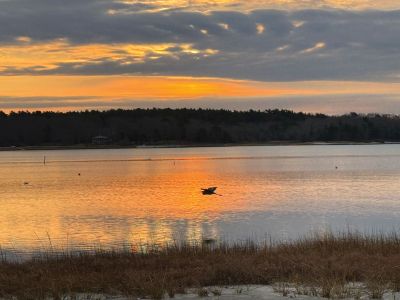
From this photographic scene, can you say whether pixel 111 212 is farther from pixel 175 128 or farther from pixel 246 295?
pixel 175 128

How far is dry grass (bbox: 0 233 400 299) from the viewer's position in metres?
8.95

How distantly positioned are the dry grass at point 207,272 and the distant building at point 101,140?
565 feet

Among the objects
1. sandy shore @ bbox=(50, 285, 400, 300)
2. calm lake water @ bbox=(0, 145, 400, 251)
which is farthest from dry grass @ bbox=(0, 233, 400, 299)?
calm lake water @ bbox=(0, 145, 400, 251)

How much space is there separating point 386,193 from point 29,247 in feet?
82.3

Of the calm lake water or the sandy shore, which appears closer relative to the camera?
the sandy shore

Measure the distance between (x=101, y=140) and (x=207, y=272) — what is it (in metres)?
177

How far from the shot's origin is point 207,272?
10.1 meters

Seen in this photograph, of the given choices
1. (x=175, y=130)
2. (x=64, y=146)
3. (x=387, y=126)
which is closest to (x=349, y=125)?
(x=387, y=126)

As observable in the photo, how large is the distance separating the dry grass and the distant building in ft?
565

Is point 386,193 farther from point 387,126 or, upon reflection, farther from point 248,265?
point 387,126

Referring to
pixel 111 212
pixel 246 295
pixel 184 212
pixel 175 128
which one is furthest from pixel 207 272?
pixel 175 128

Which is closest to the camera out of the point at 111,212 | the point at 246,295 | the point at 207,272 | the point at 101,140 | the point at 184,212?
the point at 246,295

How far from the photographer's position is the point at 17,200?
37500mm

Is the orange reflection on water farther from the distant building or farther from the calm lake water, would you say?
the distant building
